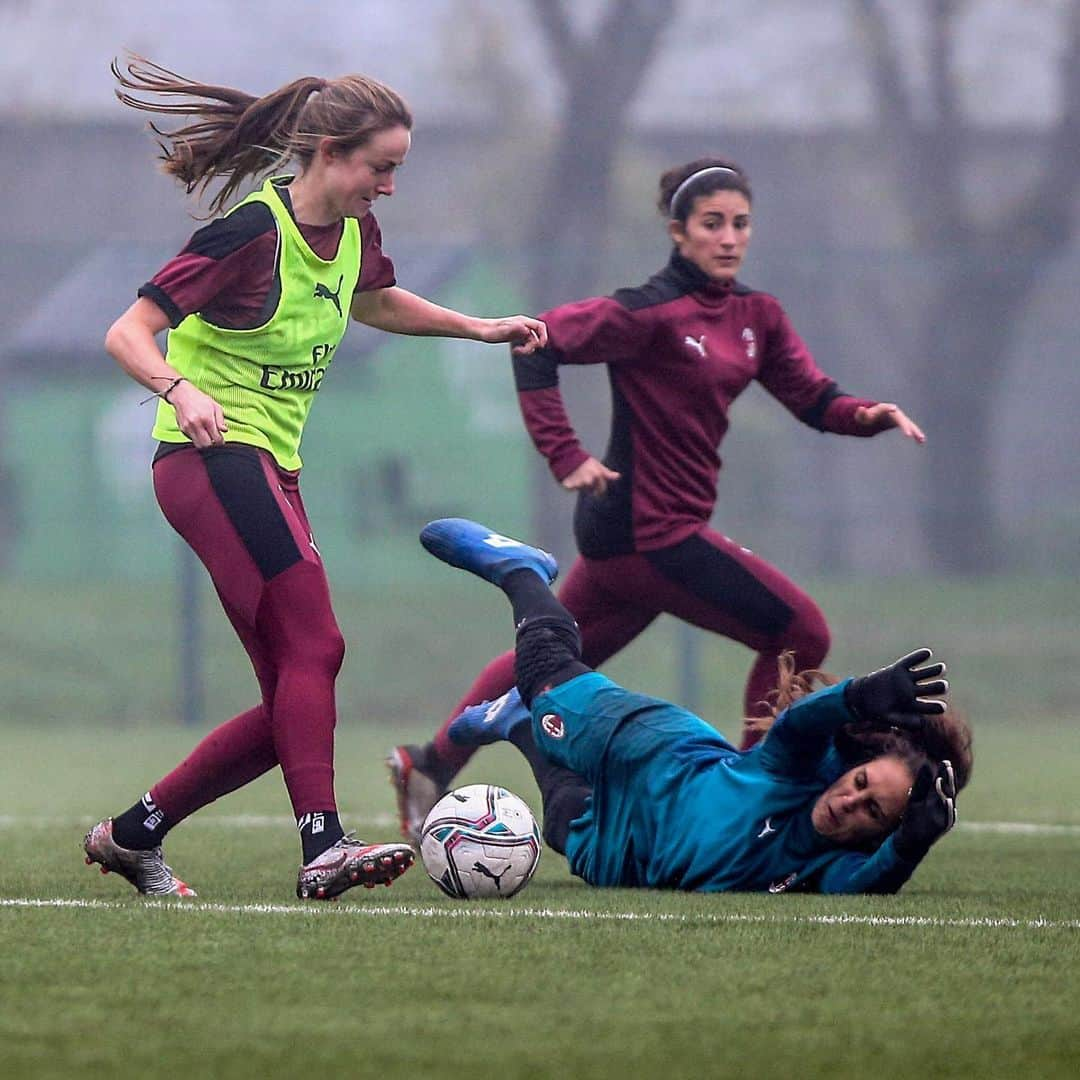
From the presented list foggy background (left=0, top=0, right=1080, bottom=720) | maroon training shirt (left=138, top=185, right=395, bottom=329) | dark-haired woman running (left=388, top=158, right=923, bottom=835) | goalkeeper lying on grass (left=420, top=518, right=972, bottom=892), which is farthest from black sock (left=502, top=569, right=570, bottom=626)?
foggy background (left=0, top=0, right=1080, bottom=720)

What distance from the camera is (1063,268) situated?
1530 cm

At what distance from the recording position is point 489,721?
5.98m

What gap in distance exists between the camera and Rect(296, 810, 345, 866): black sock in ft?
15.1

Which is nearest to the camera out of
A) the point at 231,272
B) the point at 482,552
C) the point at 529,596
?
the point at 231,272

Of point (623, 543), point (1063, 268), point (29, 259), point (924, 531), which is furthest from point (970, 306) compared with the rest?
point (623, 543)

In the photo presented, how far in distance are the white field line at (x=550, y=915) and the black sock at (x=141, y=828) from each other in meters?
0.36

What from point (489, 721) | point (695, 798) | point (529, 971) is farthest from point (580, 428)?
point (529, 971)

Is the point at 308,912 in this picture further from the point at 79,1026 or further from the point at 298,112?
the point at 298,112

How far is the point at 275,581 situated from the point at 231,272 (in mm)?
665

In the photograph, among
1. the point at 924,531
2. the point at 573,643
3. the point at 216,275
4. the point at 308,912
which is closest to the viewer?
the point at 308,912

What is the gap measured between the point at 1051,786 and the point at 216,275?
17.5 feet

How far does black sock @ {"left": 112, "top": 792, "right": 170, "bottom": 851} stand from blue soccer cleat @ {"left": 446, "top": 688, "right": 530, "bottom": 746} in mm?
1149

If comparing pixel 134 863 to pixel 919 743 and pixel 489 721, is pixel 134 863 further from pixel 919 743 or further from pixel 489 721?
pixel 919 743

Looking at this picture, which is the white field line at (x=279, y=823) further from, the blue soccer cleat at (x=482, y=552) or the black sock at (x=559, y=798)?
the black sock at (x=559, y=798)
